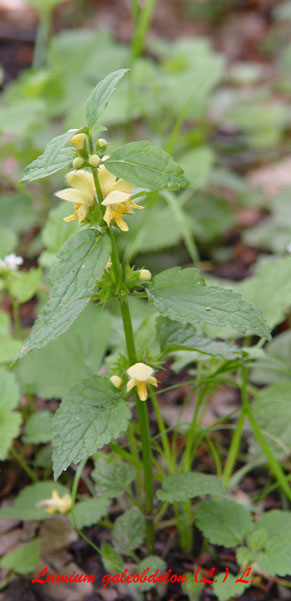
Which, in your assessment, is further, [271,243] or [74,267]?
[271,243]

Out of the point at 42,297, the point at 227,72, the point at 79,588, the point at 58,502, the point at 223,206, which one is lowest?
the point at 79,588

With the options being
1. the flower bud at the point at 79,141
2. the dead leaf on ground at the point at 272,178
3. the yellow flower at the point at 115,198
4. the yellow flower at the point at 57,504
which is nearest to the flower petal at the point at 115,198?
the yellow flower at the point at 115,198

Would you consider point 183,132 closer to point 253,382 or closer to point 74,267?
point 253,382

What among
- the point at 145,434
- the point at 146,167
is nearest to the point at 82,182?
the point at 146,167

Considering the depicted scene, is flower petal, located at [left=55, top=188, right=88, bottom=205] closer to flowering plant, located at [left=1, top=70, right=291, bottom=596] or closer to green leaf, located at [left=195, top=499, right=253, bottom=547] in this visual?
flowering plant, located at [left=1, top=70, right=291, bottom=596]

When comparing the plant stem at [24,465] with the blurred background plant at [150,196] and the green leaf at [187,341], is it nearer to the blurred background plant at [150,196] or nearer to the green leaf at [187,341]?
the blurred background plant at [150,196]

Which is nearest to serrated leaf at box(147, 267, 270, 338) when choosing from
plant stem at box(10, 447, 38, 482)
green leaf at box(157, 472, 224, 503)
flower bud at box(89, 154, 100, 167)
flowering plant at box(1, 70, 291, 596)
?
flowering plant at box(1, 70, 291, 596)

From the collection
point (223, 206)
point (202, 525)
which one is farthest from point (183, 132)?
point (202, 525)
